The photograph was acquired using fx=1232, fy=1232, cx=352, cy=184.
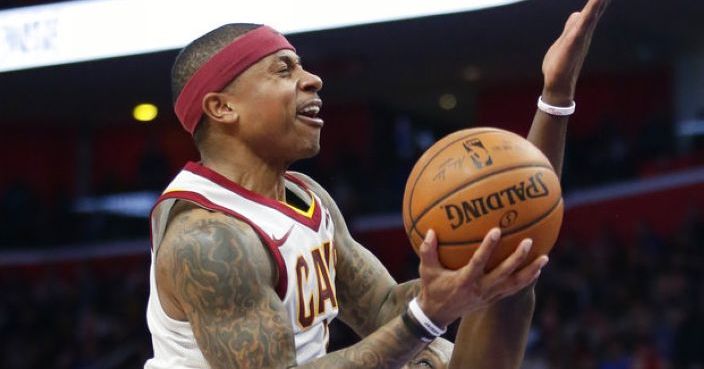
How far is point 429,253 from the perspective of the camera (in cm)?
275

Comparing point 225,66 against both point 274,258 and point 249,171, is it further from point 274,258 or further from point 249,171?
point 274,258

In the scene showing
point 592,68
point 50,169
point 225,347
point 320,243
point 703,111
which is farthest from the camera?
point 50,169

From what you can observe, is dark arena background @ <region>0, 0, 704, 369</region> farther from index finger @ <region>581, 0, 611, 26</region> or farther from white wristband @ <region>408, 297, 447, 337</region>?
white wristband @ <region>408, 297, 447, 337</region>

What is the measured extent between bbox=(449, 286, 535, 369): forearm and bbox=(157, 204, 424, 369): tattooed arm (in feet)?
1.47

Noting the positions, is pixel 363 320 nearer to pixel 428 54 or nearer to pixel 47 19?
pixel 47 19

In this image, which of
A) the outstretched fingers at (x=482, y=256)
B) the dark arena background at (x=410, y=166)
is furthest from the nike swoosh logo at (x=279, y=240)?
the dark arena background at (x=410, y=166)

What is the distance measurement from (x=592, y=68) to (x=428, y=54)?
2.94m

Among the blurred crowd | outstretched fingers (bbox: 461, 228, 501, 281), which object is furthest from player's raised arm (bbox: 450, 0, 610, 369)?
the blurred crowd

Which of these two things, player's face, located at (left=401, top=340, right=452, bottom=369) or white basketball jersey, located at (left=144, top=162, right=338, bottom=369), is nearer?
white basketball jersey, located at (left=144, top=162, right=338, bottom=369)

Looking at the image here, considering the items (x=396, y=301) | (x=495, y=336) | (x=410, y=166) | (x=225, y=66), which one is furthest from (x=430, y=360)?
(x=410, y=166)

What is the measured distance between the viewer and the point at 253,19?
8.38 m

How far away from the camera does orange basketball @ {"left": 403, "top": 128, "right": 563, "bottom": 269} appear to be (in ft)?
9.10

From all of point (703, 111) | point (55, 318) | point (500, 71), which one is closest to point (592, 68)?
point (500, 71)

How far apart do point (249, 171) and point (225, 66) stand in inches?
11.3
